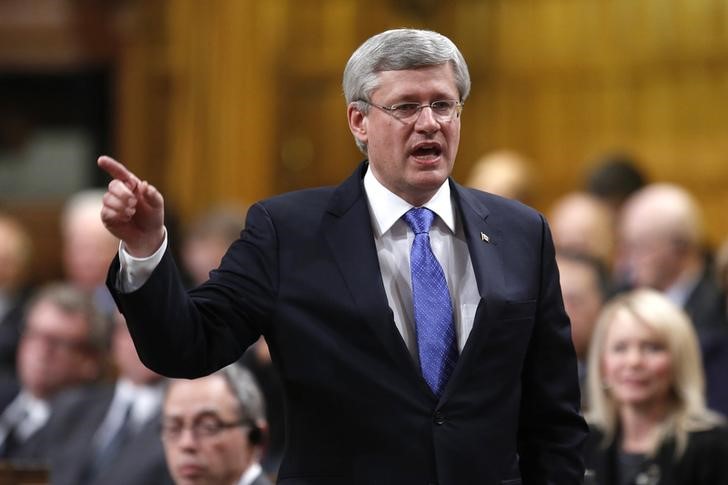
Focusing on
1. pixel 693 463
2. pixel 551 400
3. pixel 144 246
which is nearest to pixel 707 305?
pixel 693 463

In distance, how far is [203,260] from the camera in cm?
732

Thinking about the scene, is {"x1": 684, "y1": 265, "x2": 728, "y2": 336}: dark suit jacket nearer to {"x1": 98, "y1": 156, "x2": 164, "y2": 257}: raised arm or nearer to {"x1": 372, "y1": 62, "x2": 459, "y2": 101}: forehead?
{"x1": 372, "y1": 62, "x2": 459, "y2": 101}: forehead

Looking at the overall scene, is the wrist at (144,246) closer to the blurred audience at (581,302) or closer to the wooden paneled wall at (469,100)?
the blurred audience at (581,302)

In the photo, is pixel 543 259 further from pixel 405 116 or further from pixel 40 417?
pixel 40 417

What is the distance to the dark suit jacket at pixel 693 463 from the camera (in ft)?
14.7

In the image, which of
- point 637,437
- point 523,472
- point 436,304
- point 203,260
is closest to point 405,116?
point 436,304

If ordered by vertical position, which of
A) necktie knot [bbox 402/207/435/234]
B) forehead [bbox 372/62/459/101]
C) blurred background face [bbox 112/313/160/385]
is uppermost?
forehead [bbox 372/62/459/101]

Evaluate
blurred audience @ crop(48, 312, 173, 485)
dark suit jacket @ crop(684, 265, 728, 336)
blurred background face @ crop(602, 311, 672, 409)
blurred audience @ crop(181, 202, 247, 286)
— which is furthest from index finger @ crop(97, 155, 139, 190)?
blurred audience @ crop(181, 202, 247, 286)

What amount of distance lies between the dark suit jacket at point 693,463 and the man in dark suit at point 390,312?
1.60 metres

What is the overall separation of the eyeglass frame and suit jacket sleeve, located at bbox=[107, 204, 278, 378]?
140 cm

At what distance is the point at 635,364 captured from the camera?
4.82 metres

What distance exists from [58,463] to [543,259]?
3.14 meters

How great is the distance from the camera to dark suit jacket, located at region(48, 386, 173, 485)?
4848mm

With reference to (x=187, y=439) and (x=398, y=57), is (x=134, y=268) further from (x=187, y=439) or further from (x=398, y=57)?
(x=187, y=439)
